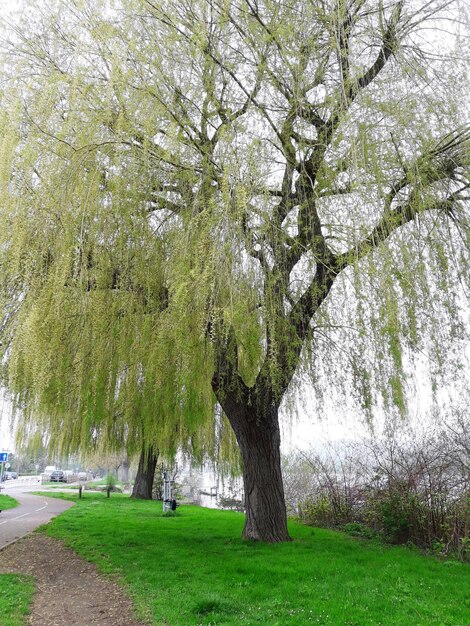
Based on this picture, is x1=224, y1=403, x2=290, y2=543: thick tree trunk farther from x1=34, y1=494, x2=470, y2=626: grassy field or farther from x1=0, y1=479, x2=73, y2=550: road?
x1=0, y1=479, x2=73, y2=550: road

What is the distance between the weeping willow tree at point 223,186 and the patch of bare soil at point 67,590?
1991 mm

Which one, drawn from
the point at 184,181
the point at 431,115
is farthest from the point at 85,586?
the point at 431,115

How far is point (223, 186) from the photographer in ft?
12.6

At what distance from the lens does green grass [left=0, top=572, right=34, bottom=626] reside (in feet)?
13.5

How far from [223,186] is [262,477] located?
188 inches

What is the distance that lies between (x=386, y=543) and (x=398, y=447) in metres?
1.48

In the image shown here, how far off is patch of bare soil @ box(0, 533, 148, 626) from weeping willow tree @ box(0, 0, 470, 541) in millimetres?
1991

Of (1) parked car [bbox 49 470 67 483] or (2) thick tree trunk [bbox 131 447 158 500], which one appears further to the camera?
(1) parked car [bbox 49 470 67 483]

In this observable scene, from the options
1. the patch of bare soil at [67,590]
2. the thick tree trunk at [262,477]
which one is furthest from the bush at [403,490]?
the patch of bare soil at [67,590]

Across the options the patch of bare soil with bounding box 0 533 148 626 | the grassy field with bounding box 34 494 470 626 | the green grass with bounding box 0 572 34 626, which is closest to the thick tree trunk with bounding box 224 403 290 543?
the grassy field with bounding box 34 494 470 626

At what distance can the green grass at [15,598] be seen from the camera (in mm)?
4105

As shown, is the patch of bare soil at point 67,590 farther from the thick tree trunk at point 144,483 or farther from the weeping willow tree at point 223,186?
the thick tree trunk at point 144,483

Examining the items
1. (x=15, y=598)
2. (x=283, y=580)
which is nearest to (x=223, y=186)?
(x=283, y=580)

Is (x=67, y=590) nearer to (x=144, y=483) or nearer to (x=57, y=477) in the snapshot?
(x=144, y=483)
